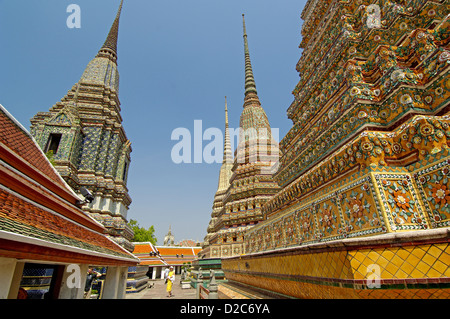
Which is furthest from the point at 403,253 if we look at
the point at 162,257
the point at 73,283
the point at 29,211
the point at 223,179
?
the point at 162,257

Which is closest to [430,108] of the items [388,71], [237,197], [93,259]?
[388,71]

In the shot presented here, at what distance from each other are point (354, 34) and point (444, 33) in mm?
1422

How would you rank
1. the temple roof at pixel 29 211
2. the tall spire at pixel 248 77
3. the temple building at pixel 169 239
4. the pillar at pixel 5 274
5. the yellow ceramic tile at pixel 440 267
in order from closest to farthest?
the yellow ceramic tile at pixel 440 267 < the temple roof at pixel 29 211 < the pillar at pixel 5 274 < the tall spire at pixel 248 77 < the temple building at pixel 169 239

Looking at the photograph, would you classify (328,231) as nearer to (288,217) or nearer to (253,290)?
(288,217)

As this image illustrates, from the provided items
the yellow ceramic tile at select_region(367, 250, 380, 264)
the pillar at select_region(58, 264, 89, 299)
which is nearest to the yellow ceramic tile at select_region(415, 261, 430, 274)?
the yellow ceramic tile at select_region(367, 250, 380, 264)

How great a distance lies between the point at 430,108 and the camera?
283 centimetres

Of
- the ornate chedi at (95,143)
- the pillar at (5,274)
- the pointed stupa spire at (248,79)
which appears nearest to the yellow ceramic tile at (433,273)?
the pillar at (5,274)

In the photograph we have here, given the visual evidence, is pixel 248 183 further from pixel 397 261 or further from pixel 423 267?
pixel 423 267

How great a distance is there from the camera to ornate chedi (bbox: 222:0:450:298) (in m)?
2.07

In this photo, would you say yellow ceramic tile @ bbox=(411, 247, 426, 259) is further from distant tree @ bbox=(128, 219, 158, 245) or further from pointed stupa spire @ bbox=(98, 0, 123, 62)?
distant tree @ bbox=(128, 219, 158, 245)

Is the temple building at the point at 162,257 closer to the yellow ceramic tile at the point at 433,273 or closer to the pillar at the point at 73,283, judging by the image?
the pillar at the point at 73,283

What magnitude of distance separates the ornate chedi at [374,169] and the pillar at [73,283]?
3.97 m

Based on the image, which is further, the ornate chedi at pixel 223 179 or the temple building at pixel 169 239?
the temple building at pixel 169 239

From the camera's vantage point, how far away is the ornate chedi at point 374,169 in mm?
2066
